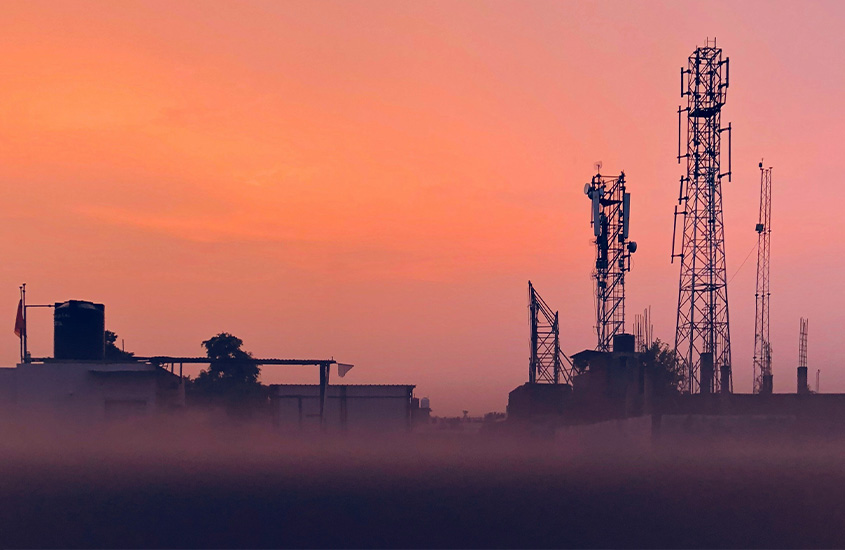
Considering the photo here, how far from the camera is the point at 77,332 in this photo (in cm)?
7325

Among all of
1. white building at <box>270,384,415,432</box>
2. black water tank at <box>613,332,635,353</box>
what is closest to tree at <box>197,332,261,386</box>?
white building at <box>270,384,415,432</box>

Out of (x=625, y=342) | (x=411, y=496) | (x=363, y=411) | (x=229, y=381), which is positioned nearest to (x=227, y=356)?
(x=229, y=381)

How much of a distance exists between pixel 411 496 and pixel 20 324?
146ft

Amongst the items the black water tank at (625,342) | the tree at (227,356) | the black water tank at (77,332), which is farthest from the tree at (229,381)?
the black water tank at (625,342)

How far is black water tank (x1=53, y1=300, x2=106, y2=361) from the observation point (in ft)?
239

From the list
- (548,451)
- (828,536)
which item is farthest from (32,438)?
(828,536)

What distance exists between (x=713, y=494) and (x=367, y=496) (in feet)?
40.8

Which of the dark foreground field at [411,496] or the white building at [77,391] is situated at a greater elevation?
the white building at [77,391]

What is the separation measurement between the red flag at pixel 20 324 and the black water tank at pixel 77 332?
84.0 inches

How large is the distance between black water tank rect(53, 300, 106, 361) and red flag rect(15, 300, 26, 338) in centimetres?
213

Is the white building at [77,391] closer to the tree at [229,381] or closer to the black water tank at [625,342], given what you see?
the tree at [229,381]

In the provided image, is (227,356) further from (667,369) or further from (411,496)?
(411,496)

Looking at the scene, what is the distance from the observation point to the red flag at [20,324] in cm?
7362

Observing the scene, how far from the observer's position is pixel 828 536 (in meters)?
27.5
